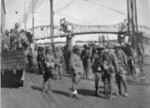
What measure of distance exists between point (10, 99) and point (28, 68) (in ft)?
23.1

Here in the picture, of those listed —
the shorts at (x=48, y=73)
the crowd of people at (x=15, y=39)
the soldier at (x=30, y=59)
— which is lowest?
the shorts at (x=48, y=73)

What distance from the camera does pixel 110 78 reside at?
26.2 feet

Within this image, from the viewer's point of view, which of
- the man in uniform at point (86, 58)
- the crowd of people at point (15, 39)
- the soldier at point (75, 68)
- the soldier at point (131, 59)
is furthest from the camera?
the soldier at point (131, 59)

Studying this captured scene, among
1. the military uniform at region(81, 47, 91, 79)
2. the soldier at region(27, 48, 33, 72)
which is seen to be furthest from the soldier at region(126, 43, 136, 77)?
the soldier at region(27, 48, 33, 72)

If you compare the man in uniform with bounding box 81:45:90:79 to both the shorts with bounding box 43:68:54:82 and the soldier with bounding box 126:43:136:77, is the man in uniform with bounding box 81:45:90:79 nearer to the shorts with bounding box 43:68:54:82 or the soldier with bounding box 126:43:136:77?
the soldier with bounding box 126:43:136:77

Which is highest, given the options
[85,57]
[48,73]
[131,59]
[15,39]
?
[15,39]

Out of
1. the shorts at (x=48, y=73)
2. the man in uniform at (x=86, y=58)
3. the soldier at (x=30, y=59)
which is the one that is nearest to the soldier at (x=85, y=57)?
the man in uniform at (x=86, y=58)

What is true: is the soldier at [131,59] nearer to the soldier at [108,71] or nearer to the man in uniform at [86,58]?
the man in uniform at [86,58]

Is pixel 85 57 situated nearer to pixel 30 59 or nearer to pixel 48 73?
pixel 30 59

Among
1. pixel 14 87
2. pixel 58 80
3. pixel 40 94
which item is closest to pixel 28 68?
pixel 58 80

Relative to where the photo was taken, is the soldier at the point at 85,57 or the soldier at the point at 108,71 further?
the soldier at the point at 85,57

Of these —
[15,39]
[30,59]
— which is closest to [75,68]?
[15,39]

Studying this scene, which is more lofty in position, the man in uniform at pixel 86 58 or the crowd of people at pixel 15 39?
the crowd of people at pixel 15 39

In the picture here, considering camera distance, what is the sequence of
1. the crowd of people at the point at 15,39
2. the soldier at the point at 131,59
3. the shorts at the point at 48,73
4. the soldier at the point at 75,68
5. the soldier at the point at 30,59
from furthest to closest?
Answer: 1. the soldier at the point at 30,59
2. the soldier at the point at 131,59
3. the crowd of people at the point at 15,39
4. the shorts at the point at 48,73
5. the soldier at the point at 75,68
